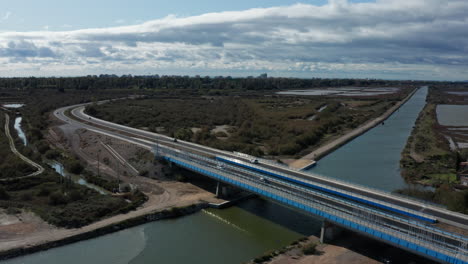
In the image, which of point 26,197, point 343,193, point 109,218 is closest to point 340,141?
point 343,193

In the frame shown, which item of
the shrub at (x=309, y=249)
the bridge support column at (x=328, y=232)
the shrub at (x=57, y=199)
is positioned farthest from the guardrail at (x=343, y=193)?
the shrub at (x=57, y=199)

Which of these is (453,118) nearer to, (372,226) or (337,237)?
(337,237)

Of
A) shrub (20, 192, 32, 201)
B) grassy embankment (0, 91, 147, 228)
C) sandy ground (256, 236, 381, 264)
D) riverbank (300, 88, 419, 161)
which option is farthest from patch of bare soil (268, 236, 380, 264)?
riverbank (300, 88, 419, 161)

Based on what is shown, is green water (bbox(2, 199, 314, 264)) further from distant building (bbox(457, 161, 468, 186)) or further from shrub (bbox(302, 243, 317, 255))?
distant building (bbox(457, 161, 468, 186))

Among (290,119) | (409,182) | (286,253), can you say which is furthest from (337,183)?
(290,119)

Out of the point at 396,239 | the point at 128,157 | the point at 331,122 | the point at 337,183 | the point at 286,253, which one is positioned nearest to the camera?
the point at 396,239

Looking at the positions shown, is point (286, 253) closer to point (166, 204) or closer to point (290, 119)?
point (166, 204)
